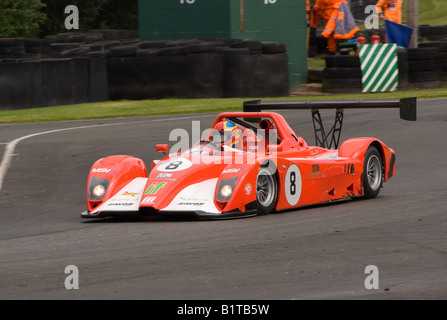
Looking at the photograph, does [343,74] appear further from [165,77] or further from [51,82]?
[51,82]

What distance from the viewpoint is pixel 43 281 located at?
5961mm

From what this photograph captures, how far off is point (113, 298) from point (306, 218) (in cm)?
349

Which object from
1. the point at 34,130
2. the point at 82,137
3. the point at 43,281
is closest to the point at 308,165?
the point at 43,281

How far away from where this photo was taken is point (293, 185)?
30.0 feet

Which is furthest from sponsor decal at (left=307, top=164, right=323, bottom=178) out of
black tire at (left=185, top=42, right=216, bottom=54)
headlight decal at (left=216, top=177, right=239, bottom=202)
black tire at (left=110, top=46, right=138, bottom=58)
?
black tire at (left=110, top=46, right=138, bottom=58)

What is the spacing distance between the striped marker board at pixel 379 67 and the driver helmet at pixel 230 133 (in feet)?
40.0

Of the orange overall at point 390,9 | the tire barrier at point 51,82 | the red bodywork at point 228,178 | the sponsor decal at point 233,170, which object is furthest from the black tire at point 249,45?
the sponsor decal at point 233,170

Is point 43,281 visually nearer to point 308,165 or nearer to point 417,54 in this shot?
point 308,165

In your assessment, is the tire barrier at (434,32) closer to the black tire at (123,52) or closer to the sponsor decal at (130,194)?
the black tire at (123,52)

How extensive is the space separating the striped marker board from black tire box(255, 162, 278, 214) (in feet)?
42.8

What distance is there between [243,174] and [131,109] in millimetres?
11518

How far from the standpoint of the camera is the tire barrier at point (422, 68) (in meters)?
22.0

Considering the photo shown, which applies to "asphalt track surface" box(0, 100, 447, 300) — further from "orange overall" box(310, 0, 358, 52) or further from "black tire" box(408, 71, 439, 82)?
"orange overall" box(310, 0, 358, 52)
